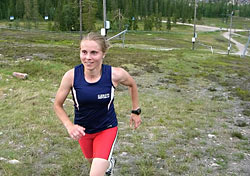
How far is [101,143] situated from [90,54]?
47.0 inches

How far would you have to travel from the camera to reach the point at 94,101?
12.2ft

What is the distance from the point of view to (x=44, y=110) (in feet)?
29.4

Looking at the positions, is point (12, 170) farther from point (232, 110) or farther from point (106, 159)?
point (232, 110)

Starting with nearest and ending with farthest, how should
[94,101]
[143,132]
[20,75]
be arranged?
[94,101] → [143,132] → [20,75]

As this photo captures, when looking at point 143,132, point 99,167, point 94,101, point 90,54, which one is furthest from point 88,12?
point 99,167

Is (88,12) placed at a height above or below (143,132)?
above

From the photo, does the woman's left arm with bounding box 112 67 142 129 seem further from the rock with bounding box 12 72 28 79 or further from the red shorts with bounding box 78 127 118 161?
the rock with bounding box 12 72 28 79

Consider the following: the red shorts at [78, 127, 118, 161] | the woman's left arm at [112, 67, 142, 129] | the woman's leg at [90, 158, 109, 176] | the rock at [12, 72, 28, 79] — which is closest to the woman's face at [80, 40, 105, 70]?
the woman's left arm at [112, 67, 142, 129]

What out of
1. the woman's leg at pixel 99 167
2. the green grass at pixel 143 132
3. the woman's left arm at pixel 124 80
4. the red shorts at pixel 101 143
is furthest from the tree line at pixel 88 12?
the woman's leg at pixel 99 167

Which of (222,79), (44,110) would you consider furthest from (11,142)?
(222,79)

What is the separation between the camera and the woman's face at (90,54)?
3.65m

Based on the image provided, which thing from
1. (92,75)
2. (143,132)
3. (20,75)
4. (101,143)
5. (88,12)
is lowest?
(143,132)

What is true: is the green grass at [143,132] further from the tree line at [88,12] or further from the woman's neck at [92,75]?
the tree line at [88,12]

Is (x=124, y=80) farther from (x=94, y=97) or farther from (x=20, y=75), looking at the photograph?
(x=20, y=75)
